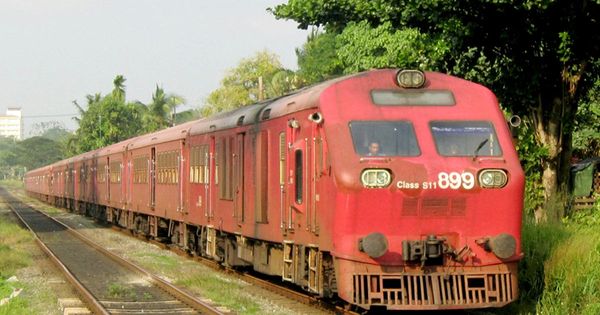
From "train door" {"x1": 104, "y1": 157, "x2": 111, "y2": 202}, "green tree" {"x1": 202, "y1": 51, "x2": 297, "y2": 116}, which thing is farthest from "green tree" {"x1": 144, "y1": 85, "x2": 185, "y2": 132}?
"train door" {"x1": 104, "y1": 157, "x2": 111, "y2": 202}

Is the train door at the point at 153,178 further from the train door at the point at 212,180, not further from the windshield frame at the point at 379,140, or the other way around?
the windshield frame at the point at 379,140

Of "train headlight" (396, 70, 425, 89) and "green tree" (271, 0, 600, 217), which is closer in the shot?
"train headlight" (396, 70, 425, 89)

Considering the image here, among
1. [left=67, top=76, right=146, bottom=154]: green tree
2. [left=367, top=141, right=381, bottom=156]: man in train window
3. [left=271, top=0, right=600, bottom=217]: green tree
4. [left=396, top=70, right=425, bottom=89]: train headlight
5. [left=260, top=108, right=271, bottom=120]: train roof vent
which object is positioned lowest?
[left=367, top=141, right=381, bottom=156]: man in train window

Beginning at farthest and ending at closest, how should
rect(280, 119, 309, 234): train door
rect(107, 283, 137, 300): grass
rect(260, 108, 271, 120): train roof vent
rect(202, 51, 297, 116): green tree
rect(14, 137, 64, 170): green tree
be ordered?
rect(14, 137, 64, 170): green tree
rect(202, 51, 297, 116): green tree
rect(107, 283, 137, 300): grass
rect(260, 108, 271, 120): train roof vent
rect(280, 119, 309, 234): train door

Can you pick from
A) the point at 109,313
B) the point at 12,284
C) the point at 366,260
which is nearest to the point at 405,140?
the point at 366,260

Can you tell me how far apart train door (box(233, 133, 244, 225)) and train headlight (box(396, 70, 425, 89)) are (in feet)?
15.6

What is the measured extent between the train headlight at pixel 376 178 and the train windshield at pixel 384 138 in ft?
0.84

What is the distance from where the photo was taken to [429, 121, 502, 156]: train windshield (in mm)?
10664

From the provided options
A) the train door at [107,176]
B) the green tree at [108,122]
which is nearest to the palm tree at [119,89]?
the green tree at [108,122]

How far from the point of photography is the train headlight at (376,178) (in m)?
10.3

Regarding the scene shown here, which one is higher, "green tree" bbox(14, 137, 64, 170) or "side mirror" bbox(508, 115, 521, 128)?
"green tree" bbox(14, 137, 64, 170)

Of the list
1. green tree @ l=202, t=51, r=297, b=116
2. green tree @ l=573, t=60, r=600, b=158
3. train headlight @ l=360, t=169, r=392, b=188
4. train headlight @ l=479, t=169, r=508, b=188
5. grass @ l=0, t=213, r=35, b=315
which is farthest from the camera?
green tree @ l=202, t=51, r=297, b=116

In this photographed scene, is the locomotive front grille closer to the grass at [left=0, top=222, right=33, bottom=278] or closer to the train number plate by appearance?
the train number plate

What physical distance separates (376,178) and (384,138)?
1.87 ft
